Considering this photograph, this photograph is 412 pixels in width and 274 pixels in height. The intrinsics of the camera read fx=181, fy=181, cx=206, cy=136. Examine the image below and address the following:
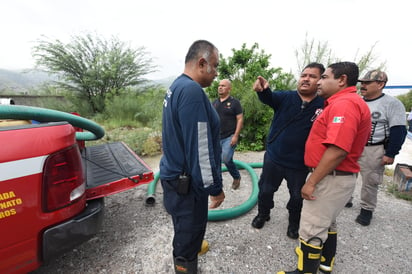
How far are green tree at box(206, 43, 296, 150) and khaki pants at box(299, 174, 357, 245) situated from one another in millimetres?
4411

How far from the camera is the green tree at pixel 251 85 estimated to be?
5.89 meters

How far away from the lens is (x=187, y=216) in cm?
130

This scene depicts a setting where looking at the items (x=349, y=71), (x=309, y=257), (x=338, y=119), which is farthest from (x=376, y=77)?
(x=309, y=257)

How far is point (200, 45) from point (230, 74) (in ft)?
29.3

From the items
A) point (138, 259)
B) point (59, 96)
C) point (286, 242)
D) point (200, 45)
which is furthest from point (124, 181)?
point (59, 96)

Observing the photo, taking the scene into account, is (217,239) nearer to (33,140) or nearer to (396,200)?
(33,140)

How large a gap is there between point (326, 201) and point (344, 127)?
60cm

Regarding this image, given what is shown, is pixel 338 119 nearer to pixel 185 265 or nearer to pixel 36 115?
pixel 185 265

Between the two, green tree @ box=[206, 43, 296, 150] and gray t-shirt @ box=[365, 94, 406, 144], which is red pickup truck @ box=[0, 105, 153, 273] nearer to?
gray t-shirt @ box=[365, 94, 406, 144]

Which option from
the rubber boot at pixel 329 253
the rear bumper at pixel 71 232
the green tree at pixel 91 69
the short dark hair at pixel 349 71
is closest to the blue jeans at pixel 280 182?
the rubber boot at pixel 329 253

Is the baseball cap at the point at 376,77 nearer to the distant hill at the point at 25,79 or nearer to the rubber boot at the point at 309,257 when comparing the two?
the rubber boot at the point at 309,257

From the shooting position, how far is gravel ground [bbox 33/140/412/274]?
5.85 ft

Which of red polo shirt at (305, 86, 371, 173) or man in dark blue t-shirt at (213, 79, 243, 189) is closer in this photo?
red polo shirt at (305, 86, 371, 173)

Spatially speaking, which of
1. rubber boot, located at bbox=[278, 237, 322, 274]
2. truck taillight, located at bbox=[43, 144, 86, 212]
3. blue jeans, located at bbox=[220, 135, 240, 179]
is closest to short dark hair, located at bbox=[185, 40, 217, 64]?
truck taillight, located at bbox=[43, 144, 86, 212]
